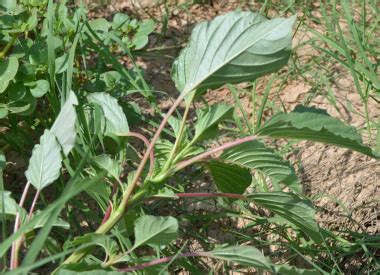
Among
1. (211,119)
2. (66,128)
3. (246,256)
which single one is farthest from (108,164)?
(246,256)

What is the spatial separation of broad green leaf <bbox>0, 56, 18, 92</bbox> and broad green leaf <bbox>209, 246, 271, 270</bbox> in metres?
0.66

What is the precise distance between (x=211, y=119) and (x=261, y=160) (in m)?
0.14

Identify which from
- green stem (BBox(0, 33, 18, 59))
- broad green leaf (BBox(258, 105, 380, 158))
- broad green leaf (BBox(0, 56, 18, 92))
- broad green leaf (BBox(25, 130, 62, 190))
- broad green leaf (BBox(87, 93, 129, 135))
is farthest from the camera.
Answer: green stem (BBox(0, 33, 18, 59))

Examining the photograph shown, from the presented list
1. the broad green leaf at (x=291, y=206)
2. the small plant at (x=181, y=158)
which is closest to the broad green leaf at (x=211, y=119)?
the small plant at (x=181, y=158)

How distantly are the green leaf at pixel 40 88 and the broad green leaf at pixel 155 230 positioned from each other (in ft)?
1.79

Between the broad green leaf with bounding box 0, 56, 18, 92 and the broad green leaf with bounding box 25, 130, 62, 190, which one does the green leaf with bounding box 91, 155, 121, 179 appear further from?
the broad green leaf with bounding box 0, 56, 18, 92

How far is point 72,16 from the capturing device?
215cm

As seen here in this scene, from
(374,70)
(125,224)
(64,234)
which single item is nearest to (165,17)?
(374,70)

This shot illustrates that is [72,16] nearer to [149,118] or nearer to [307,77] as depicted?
[149,118]

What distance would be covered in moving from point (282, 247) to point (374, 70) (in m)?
0.60

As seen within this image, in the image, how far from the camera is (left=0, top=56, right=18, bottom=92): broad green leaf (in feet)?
5.96

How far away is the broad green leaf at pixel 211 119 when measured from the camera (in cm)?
150

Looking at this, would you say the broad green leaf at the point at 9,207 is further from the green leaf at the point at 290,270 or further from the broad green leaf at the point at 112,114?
the green leaf at the point at 290,270

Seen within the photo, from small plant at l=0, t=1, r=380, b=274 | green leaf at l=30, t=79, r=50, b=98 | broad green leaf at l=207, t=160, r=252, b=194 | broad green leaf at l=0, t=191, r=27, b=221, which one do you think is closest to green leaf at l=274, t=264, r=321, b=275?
small plant at l=0, t=1, r=380, b=274
